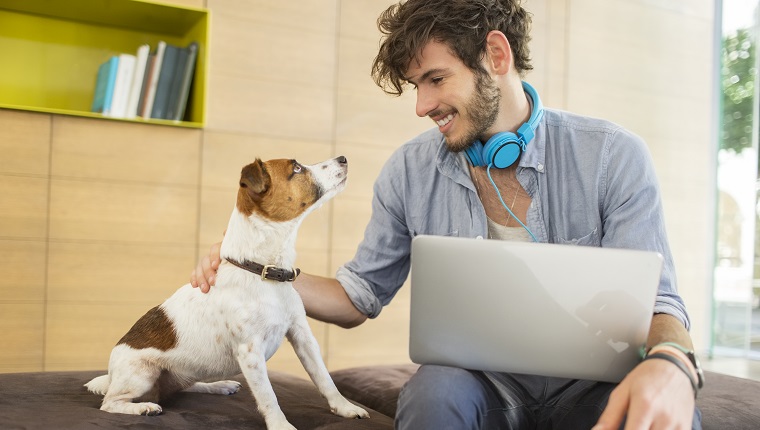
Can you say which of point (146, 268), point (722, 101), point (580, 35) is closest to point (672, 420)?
point (146, 268)

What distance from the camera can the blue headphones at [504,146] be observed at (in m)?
1.70

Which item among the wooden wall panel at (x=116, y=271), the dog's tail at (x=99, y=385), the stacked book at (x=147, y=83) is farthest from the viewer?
the stacked book at (x=147, y=83)

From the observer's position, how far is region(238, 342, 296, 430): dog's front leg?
147 cm

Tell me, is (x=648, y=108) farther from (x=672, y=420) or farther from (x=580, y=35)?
(x=672, y=420)

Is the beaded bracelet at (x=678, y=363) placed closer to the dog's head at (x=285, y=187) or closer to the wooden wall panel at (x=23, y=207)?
the dog's head at (x=285, y=187)

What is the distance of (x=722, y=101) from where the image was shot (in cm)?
513

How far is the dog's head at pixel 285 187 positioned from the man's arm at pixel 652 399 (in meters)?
0.93

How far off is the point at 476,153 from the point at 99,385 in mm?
1111

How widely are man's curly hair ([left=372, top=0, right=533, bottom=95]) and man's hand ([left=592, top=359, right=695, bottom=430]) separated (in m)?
0.98

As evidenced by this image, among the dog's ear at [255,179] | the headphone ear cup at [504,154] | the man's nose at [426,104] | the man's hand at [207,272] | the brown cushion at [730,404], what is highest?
the man's nose at [426,104]

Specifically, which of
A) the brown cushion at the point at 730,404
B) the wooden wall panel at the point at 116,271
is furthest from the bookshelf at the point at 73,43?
the brown cushion at the point at 730,404

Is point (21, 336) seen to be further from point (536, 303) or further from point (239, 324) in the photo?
point (536, 303)

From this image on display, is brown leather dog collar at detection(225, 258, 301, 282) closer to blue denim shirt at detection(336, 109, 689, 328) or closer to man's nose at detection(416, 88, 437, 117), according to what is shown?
blue denim shirt at detection(336, 109, 689, 328)

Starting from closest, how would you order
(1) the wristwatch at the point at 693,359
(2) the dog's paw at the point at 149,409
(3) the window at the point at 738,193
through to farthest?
1. (1) the wristwatch at the point at 693,359
2. (2) the dog's paw at the point at 149,409
3. (3) the window at the point at 738,193
